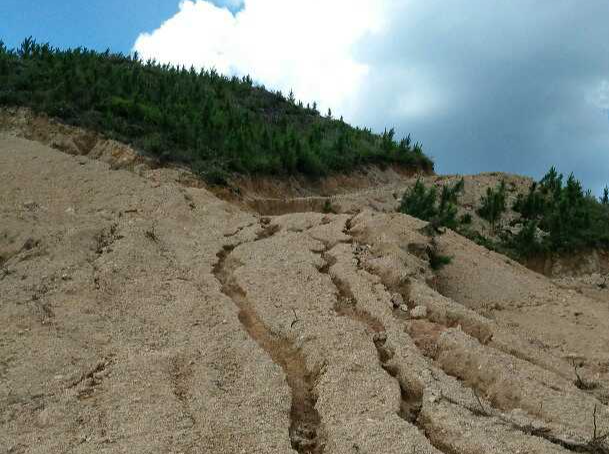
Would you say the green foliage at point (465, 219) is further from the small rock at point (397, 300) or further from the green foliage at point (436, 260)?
the small rock at point (397, 300)

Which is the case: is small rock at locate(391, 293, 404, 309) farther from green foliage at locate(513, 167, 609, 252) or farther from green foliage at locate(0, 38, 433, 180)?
green foliage at locate(513, 167, 609, 252)

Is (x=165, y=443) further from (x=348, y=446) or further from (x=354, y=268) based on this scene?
(x=354, y=268)

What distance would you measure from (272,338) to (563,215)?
34.0ft

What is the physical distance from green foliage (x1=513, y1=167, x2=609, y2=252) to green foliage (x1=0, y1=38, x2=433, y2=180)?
13.5 feet

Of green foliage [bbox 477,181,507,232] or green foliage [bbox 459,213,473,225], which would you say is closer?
green foliage [bbox 459,213,473,225]

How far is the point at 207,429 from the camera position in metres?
4.51

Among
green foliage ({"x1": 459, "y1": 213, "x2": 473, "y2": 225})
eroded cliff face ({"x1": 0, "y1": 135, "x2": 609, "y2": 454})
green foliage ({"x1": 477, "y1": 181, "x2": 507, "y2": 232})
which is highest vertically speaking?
green foliage ({"x1": 477, "y1": 181, "x2": 507, "y2": 232})

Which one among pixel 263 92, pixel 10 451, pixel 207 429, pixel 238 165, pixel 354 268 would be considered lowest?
pixel 10 451

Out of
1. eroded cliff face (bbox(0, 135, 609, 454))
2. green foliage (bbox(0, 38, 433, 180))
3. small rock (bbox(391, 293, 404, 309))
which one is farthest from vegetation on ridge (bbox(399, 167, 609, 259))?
small rock (bbox(391, 293, 404, 309))

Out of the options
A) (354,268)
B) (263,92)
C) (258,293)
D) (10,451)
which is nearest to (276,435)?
(10,451)

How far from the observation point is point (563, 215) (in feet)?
47.9

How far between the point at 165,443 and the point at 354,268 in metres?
3.33

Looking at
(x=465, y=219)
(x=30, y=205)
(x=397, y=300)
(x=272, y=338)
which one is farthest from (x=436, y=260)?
(x=465, y=219)

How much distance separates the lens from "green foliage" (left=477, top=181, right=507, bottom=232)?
14.9 meters
